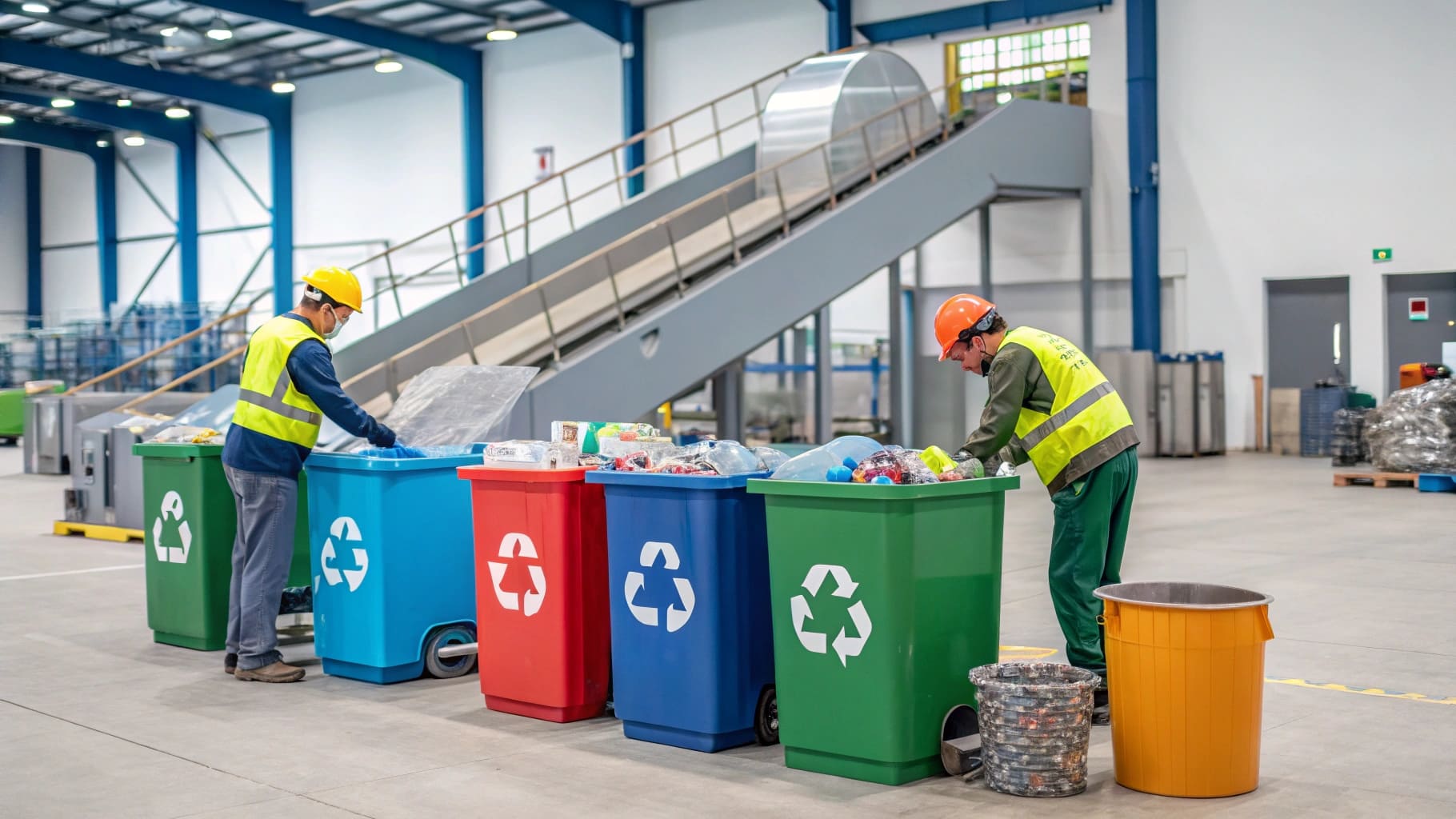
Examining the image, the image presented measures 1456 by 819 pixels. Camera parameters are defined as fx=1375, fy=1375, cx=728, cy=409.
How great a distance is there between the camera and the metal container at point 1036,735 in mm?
4316

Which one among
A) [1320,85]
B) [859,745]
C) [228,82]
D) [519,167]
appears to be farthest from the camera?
[228,82]

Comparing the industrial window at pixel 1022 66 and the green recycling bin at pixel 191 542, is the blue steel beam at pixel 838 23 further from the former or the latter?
the green recycling bin at pixel 191 542

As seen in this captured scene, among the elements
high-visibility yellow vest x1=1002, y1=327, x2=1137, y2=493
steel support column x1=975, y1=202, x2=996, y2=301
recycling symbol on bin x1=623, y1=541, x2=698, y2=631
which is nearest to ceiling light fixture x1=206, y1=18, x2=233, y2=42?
steel support column x1=975, y1=202, x2=996, y2=301

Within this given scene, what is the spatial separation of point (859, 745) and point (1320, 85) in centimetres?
1757

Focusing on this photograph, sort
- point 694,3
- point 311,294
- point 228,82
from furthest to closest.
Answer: point 228,82 → point 694,3 → point 311,294

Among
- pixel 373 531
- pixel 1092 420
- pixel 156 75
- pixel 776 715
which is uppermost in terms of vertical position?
pixel 156 75

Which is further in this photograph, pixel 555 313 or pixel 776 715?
pixel 555 313

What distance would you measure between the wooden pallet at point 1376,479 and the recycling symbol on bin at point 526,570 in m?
11.6

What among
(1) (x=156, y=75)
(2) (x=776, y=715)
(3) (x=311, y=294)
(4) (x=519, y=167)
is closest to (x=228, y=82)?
(1) (x=156, y=75)

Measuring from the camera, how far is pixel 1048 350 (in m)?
5.17

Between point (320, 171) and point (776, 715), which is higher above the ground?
point (320, 171)

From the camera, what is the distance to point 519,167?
27172 millimetres

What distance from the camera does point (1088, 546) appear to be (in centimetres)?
523

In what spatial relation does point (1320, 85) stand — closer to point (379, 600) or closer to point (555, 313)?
point (555, 313)
